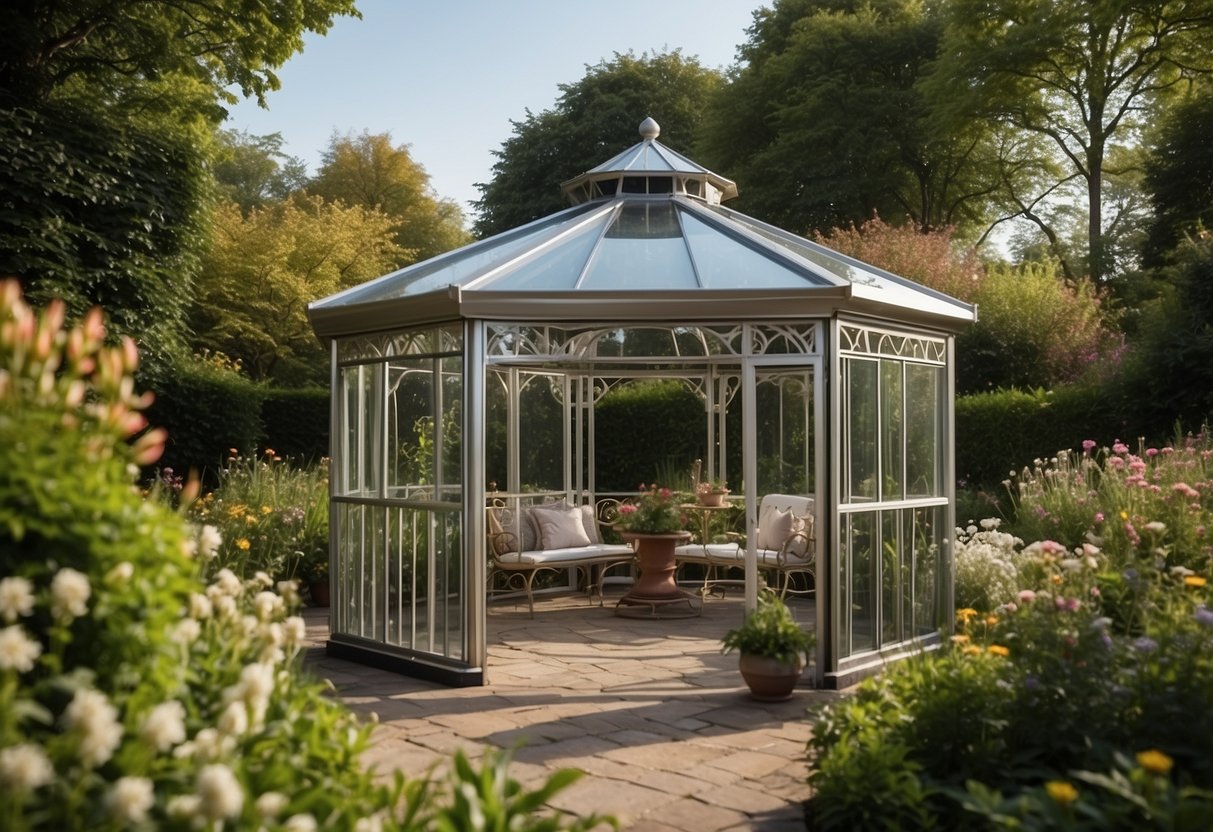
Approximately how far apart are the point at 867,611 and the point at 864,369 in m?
1.63

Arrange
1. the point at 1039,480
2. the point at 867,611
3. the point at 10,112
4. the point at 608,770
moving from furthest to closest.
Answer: the point at 10,112 < the point at 1039,480 < the point at 867,611 < the point at 608,770

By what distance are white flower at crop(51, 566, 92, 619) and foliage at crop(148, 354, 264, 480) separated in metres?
11.3

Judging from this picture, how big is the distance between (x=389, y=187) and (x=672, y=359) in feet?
83.0

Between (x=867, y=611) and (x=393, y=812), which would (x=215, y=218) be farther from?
(x=393, y=812)

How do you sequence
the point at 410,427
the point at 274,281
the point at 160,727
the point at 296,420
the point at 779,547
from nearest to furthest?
the point at 160,727 → the point at 410,427 → the point at 779,547 → the point at 296,420 → the point at 274,281

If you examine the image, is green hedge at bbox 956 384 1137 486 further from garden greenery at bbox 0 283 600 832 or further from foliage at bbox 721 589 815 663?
garden greenery at bbox 0 283 600 832

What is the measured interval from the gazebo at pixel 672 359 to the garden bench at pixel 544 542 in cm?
193

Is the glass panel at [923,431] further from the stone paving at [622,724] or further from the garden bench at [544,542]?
the garden bench at [544,542]

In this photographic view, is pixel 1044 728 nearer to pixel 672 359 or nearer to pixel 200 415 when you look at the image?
pixel 672 359

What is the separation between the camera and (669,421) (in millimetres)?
13844

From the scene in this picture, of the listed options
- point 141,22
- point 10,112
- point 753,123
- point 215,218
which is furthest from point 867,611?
point 753,123

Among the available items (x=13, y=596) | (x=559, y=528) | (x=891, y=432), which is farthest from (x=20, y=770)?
(x=559, y=528)

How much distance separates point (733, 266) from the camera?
25.6 feet

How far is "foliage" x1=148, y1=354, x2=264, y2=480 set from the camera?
13523 millimetres
